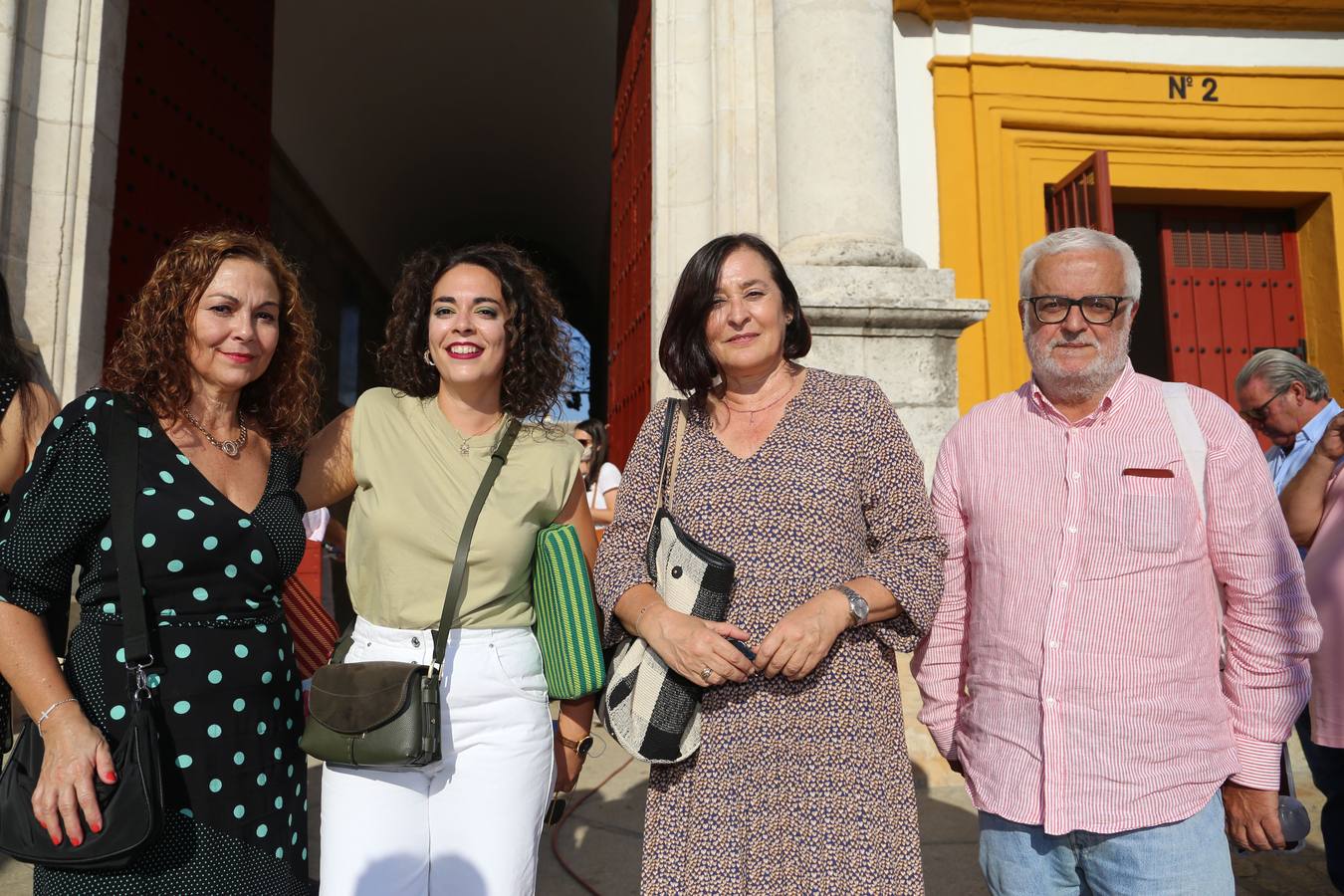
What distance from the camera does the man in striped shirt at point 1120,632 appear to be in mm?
1785

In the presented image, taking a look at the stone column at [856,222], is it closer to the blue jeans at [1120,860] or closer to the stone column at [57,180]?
the blue jeans at [1120,860]

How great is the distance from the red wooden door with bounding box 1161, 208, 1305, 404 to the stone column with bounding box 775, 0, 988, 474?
3390mm

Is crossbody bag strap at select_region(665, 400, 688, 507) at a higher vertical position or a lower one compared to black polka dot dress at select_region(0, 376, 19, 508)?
lower

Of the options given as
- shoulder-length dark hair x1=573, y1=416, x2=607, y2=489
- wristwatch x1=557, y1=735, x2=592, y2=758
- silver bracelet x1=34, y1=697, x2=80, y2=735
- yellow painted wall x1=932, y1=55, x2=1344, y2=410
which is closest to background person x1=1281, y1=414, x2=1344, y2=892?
wristwatch x1=557, y1=735, x2=592, y2=758

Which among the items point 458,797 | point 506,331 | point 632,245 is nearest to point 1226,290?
point 632,245

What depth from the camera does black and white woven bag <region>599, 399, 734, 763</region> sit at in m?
1.83

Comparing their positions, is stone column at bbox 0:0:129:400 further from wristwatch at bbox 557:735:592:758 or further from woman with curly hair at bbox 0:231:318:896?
wristwatch at bbox 557:735:592:758

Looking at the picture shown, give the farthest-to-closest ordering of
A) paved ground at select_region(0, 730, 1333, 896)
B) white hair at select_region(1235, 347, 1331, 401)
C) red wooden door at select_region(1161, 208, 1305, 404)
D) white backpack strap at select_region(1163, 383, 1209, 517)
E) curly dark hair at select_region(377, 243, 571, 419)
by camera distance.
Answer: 1. red wooden door at select_region(1161, 208, 1305, 404)
2. white hair at select_region(1235, 347, 1331, 401)
3. paved ground at select_region(0, 730, 1333, 896)
4. curly dark hair at select_region(377, 243, 571, 419)
5. white backpack strap at select_region(1163, 383, 1209, 517)

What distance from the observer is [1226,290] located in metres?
7.03

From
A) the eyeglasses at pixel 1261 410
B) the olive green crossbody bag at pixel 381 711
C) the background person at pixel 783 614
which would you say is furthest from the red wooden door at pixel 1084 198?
the olive green crossbody bag at pixel 381 711

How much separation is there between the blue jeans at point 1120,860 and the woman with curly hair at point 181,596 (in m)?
1.57

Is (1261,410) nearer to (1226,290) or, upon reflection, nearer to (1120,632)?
(1120,632)

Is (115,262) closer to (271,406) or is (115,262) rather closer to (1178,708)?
(271,406)

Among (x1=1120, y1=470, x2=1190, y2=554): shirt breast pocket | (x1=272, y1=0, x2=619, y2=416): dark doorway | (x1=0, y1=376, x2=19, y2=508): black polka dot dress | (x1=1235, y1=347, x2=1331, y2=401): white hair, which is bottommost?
(x1=1120, y1=470, x2=1190, y2=554): shirt breast pocket
